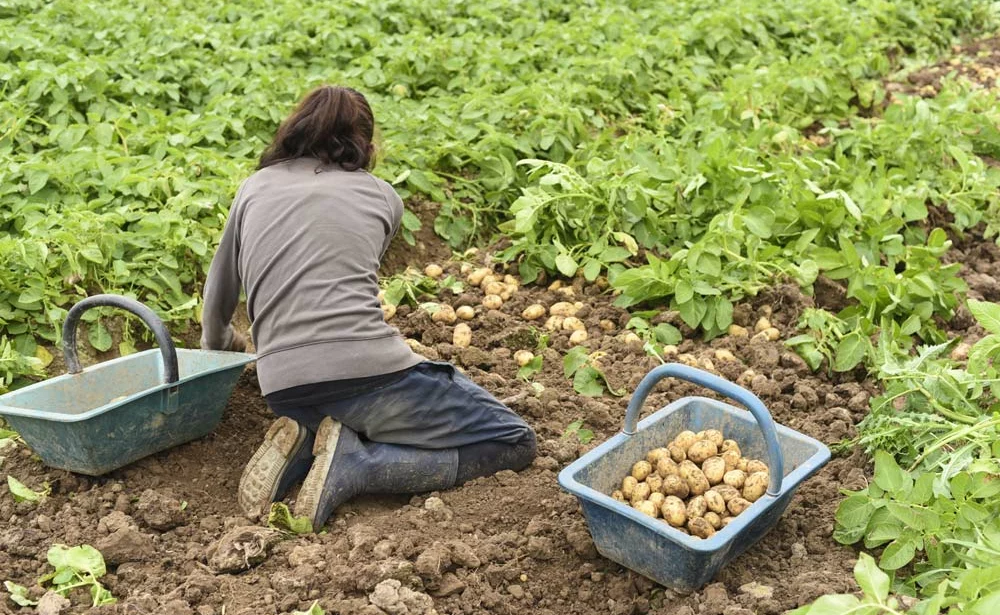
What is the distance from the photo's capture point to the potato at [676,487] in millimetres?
2707

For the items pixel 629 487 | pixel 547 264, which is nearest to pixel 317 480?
pixel 629 487

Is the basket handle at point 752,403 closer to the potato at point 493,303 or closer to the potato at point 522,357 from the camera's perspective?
the potato at point 522,357

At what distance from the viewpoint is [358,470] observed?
3057 mm

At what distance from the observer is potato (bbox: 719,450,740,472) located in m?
2.77

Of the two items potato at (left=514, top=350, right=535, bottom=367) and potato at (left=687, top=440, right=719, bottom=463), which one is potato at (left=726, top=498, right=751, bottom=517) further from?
potato at (left=514, top=350, right=535, bottom=367)

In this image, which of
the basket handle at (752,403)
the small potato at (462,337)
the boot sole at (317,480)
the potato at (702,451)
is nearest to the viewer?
the basket handle at (752,403)

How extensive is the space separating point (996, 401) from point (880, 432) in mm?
381

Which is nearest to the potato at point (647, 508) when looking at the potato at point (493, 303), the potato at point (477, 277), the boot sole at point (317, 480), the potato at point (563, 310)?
the boot sole at point (317, 480)

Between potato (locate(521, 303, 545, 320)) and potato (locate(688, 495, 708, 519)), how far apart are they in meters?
1.56

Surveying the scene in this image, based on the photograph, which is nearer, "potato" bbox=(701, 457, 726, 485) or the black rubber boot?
"potato" bbox=(701, 457, 726, 485)

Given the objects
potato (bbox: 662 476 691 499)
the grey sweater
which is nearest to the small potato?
the grey sweater

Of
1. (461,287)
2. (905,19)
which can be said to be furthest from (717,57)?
(461,287)

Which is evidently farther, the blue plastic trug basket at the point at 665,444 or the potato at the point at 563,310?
the potato at the point at 563,310

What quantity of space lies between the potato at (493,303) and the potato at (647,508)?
5.34 feet
